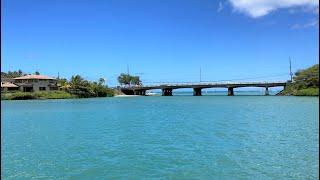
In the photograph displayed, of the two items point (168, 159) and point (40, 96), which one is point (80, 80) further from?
point (168, 159)

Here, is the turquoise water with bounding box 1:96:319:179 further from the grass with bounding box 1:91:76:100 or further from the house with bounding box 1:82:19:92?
the house with bounding box 1:82:19:92

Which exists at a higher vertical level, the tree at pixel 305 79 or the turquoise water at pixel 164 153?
the tree at pixel 305 79

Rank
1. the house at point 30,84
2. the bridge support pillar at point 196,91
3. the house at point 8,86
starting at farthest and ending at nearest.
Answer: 1. the bridge support pillar at point 196,91
2. the house at point 30,84
3. the house at point 8,86

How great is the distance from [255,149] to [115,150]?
7.81 meters

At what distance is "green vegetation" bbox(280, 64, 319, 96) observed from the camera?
353 ft

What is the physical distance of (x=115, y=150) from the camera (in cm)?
2272

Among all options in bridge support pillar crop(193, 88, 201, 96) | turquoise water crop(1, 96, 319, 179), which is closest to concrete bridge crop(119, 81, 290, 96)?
bridge support pillar crop(193, 88, 201, 96)

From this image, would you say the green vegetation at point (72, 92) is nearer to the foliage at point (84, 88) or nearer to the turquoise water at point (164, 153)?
the foliage at point (84, 88)

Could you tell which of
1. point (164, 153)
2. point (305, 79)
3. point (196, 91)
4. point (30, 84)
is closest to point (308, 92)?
point (305, 79)

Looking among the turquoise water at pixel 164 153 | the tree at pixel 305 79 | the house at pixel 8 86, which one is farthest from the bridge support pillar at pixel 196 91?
the turquoise water at pixel 164 153

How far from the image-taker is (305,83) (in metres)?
115

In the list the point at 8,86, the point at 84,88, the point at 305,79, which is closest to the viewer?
the point at 305,79

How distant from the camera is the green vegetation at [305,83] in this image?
353ft

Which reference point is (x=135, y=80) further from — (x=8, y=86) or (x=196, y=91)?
(x=8, y=86)
